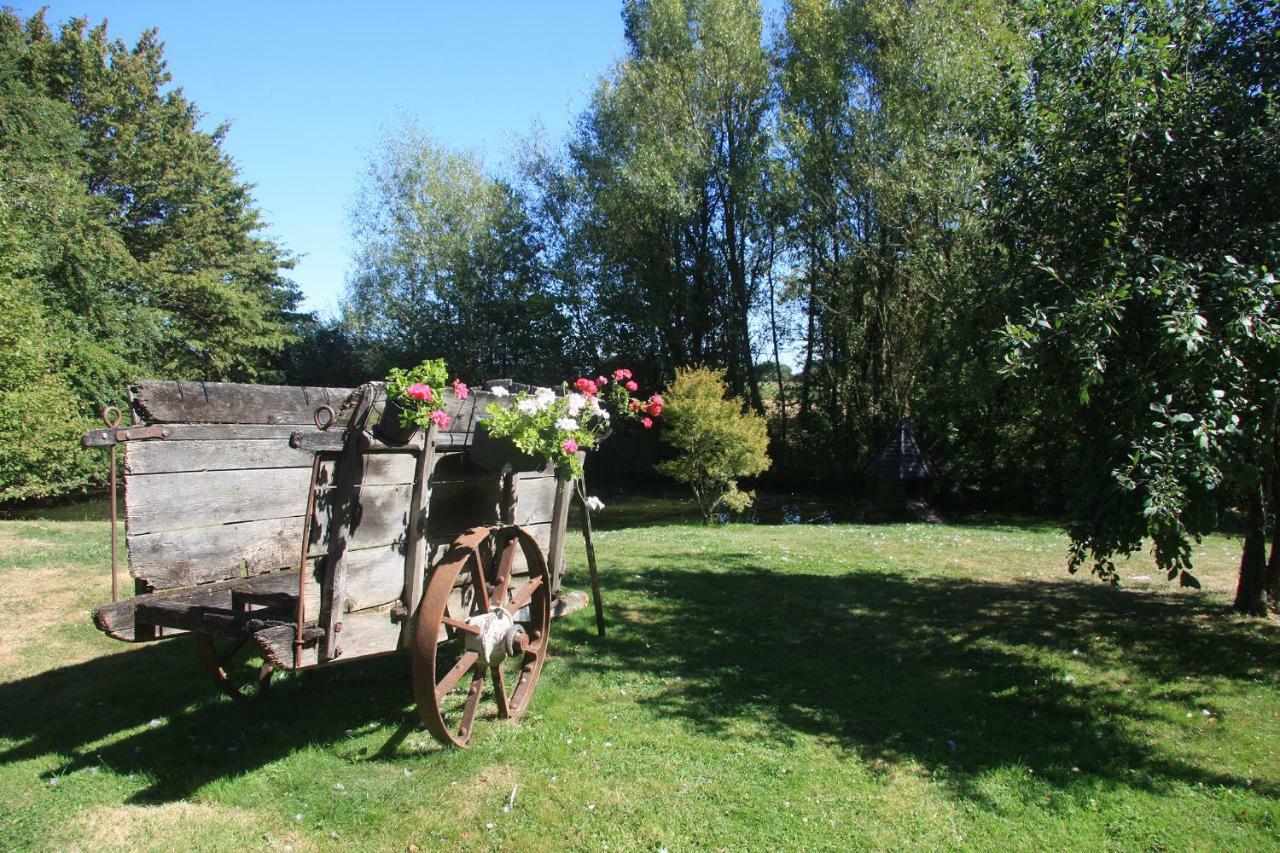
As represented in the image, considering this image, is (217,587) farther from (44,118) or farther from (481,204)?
(481,204)

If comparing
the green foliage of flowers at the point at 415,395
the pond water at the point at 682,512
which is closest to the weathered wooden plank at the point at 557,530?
the green foliage of flowers at the point at 415,395

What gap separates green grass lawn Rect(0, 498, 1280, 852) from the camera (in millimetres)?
3947

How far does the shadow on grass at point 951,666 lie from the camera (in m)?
4.87

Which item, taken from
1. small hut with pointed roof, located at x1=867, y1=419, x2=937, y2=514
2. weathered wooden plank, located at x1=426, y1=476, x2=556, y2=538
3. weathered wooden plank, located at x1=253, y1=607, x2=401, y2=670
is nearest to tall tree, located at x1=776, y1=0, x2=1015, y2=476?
small hut with pointed roof, located at x1=867, y1=419, x2=937, y2=514

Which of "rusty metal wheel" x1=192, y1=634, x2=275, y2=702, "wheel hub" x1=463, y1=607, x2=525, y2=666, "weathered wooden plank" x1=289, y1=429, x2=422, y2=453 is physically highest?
"weathered wooden plank" x1=289, y1=429, x2=422, y2=453

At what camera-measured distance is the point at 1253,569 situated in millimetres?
7594

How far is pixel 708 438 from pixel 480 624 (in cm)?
1477

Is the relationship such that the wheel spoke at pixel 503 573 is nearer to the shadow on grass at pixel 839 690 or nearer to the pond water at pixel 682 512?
the shadow on grass at pixel 839 690

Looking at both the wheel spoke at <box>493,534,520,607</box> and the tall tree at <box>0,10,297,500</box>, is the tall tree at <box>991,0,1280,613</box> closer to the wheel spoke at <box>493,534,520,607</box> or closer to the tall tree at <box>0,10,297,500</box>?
the wheel spoke at <box>493,534,520,607</box>

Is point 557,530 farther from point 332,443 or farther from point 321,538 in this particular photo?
point 332,443

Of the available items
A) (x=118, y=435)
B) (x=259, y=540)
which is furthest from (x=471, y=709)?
(x=118, y=435)

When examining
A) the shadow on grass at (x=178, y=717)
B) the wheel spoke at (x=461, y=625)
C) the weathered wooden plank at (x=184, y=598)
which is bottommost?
the shadow on grass at (x=178, y=717)

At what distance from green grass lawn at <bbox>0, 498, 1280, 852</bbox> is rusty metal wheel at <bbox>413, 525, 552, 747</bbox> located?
0.24 meters

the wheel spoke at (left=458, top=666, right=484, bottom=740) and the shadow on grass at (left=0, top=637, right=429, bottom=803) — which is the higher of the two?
the wheel spoke at (left=458, top=666, right=484, bottom=740)
